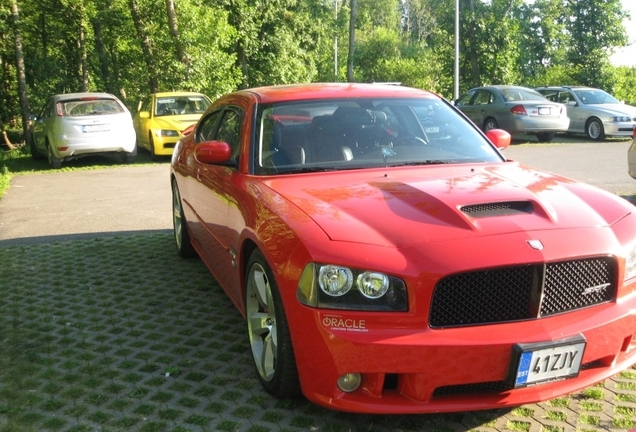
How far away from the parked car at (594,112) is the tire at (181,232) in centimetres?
1552

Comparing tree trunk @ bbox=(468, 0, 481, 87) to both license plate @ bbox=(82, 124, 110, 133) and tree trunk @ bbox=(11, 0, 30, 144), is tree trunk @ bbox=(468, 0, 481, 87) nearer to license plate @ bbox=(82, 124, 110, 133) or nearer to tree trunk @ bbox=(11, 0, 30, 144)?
tree trunk @ bbox=(11, 0, 30, 144)

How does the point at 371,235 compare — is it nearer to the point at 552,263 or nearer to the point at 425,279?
the point at 425,279

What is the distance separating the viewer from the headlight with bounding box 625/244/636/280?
11.5ft

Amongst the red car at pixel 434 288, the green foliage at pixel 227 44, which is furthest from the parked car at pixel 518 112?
the red car at pixel 434 288

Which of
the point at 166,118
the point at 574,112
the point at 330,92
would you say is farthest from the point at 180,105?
the point at 330,92

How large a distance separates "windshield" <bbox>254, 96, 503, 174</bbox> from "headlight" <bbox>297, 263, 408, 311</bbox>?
4.68 ft

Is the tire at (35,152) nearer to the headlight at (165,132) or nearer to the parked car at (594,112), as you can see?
the headlight at (165,132)

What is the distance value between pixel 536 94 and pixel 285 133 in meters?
17.1

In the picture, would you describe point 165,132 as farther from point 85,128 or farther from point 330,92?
point 330,92

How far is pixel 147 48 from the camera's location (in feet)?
83.7

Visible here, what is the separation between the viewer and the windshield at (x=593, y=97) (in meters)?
20.8

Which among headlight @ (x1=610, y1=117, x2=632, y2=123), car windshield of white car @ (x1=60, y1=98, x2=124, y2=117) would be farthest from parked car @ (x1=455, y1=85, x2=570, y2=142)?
car windshield of white car @ (x1=60, y1=98, x2=124, y2=117)

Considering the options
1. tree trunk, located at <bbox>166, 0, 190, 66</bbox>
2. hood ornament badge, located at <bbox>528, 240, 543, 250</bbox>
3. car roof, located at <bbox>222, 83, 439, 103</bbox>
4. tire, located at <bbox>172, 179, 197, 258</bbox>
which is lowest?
tire, located at <bbox>172, 179, 197, 258</bbox>

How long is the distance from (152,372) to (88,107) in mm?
12803
